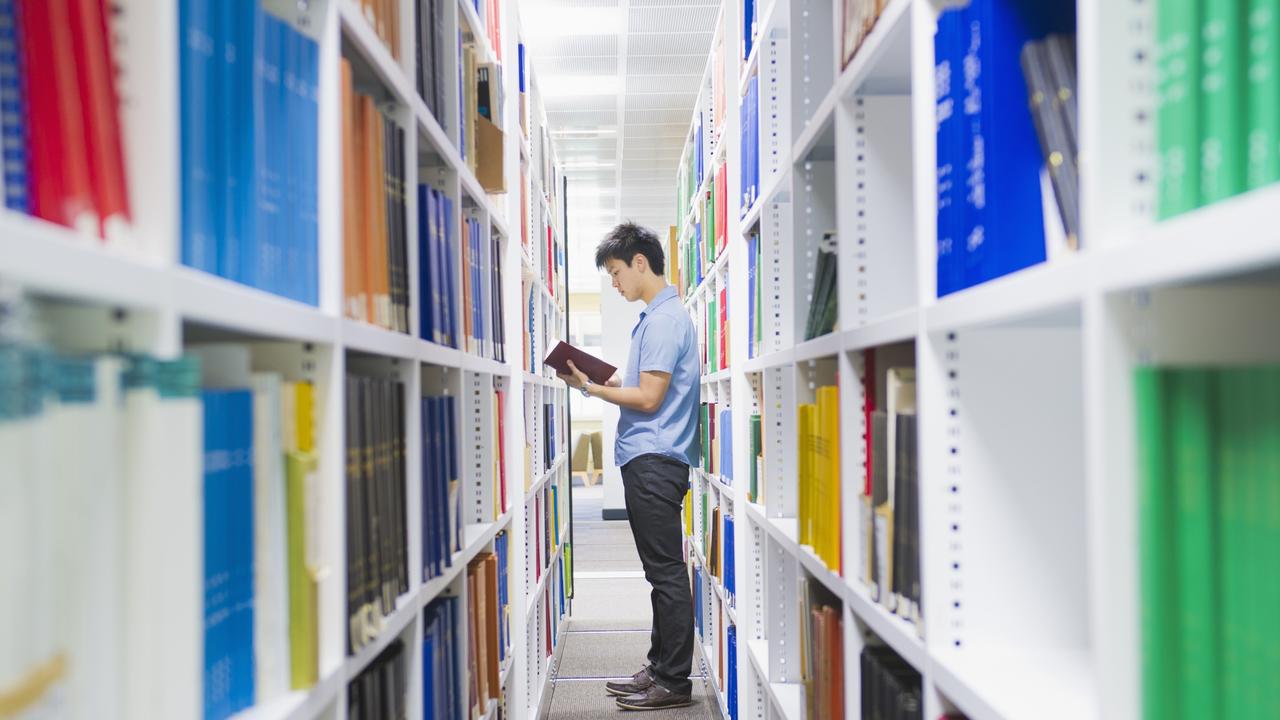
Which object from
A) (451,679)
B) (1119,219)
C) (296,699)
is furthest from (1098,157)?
(451,679)

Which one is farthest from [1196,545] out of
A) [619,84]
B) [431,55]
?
[619,84]

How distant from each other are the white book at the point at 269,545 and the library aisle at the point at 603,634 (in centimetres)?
254

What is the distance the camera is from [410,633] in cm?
129

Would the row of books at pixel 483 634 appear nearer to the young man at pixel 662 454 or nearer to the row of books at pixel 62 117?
the young man at pixel 662 454

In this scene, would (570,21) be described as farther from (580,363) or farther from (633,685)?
(633,685)

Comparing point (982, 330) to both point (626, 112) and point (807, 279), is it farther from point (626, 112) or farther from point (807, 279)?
point (626, 112)

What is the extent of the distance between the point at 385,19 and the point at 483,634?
4.21 ft

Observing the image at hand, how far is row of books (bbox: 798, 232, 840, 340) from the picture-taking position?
1499 millimetres

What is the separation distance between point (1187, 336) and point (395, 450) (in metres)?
0.94

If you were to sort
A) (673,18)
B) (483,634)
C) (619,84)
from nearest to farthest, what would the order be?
(483,634) → (673,18) → (619,84)

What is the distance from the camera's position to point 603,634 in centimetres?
423

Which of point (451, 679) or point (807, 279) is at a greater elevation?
point (807, 279)

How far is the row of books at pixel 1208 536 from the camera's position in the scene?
52cm

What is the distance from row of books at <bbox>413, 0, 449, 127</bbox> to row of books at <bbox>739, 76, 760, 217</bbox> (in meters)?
0.82
